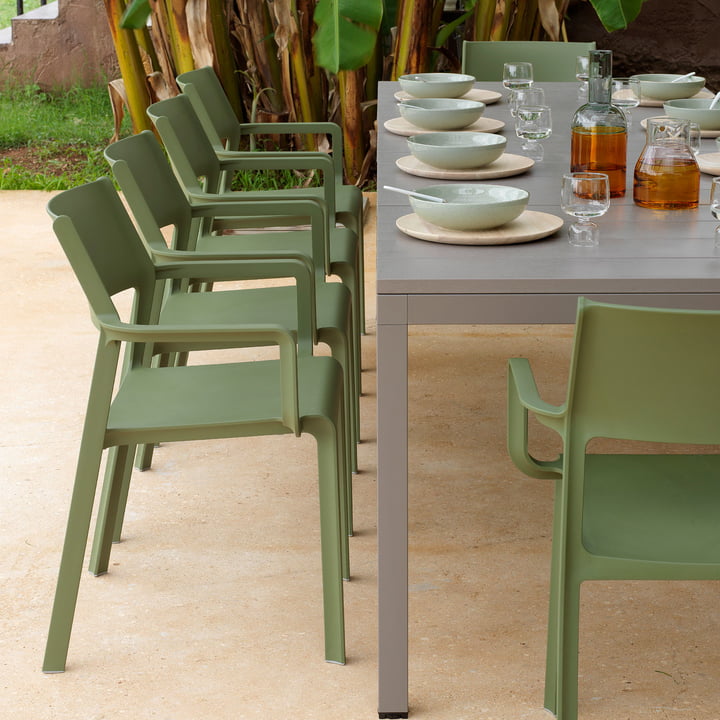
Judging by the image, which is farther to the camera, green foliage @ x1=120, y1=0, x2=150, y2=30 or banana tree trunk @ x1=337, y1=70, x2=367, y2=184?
banana tree trunk @ x1=337, y1=70, x2=367, y2=184

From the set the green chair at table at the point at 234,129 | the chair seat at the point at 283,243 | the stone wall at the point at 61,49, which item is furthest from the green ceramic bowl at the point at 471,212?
the stone wall at the point at 61,49

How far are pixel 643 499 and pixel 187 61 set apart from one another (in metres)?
4.18

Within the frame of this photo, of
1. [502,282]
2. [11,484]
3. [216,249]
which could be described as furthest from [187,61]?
[502,282]

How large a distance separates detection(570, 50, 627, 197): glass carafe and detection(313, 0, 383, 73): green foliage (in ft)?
7.88

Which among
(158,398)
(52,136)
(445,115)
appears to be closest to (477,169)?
(445,115)

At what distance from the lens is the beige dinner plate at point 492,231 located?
1.99 m

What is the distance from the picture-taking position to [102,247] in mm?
2221

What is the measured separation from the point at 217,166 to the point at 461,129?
0.77m

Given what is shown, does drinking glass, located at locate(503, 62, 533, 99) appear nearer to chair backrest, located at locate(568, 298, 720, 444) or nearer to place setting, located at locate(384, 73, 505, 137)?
place setting, located at locate(384, 73, 505, 137)

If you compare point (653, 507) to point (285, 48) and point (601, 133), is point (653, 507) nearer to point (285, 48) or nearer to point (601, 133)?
point (601, 133)

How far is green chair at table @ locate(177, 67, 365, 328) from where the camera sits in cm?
343

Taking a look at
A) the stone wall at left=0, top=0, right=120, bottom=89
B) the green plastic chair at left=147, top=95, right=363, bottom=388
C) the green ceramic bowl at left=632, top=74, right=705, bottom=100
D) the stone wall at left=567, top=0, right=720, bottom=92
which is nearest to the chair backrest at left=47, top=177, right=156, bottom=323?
the green plastic chair at left=147, top=95, right=363, bottom=388

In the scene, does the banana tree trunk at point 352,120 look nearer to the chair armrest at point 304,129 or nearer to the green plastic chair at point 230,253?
the chair armrest at point 304,129

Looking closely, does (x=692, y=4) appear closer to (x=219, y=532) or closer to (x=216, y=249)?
(x=216, y=249)
